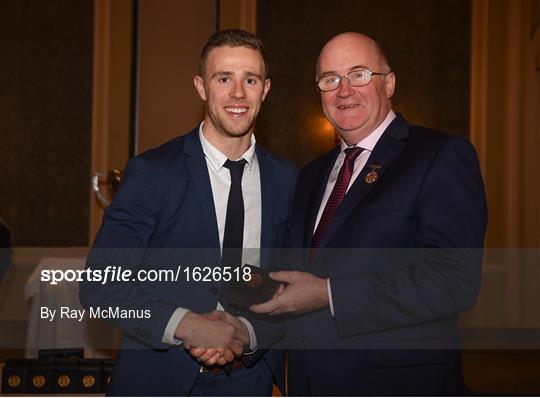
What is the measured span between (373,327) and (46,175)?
19.1 ft

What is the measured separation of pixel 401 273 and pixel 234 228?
1.65 ft

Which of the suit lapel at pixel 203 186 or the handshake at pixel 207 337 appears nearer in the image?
the handshake at pixel 207 337

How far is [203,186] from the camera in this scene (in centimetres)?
188

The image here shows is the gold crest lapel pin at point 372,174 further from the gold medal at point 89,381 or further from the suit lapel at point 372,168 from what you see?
the gold medal at point 89,381

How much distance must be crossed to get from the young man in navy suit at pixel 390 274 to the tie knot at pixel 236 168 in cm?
26

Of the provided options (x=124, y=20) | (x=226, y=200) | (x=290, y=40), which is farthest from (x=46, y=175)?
(x=226, y=200)

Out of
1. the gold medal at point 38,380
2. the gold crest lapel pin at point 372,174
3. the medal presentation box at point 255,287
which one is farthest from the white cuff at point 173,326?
the gold medal at point 38,380

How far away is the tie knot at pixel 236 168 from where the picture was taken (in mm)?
1946

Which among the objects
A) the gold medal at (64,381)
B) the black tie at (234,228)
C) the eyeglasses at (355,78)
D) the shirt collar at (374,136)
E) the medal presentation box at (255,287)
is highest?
the eyeglasses at (355,78)

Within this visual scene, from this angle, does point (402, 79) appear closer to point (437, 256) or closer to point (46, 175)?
point (46, 175)

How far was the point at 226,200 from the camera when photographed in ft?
6.36

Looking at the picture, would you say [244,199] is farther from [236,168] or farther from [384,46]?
[384,46]

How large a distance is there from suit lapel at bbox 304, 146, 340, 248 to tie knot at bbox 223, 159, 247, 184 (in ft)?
0.79

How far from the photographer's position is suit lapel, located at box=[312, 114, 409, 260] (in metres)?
1.82
